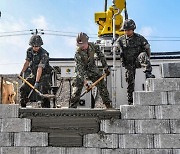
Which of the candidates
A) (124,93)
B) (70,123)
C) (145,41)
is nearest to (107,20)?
(124,93)

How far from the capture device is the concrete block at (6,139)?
5.78 metres

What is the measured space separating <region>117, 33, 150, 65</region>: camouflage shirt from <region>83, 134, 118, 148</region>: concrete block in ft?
7.02

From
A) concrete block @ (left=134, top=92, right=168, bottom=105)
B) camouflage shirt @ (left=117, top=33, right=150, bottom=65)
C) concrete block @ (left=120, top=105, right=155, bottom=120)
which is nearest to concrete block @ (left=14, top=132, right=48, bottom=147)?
concrete block @ (left=120, top=105, right=155, bottom=120)

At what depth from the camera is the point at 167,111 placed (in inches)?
234

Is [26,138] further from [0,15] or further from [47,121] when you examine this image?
[0,15]

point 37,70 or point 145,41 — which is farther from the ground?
point 145,41

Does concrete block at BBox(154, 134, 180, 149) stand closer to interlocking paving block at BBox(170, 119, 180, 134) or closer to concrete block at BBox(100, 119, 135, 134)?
interlocking paving block at BBox(170, 119, 180, 134)

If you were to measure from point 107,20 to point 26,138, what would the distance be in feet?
25.9

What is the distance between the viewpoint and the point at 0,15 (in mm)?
9289

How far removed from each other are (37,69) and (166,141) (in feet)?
10.5

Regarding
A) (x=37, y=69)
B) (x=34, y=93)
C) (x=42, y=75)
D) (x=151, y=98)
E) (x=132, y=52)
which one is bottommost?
(x=151, y=98)

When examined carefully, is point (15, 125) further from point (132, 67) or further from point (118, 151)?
point (132, 67)

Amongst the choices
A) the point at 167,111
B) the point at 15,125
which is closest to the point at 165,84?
the point at 167,111

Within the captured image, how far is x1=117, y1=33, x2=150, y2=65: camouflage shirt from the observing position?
7.35 m
